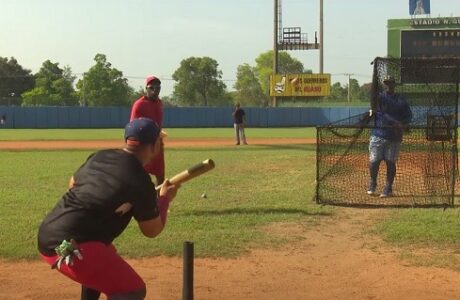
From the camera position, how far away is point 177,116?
52.5 meters

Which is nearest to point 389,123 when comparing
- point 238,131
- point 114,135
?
point 238,131

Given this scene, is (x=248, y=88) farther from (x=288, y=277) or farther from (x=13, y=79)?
(x=288, y=277)

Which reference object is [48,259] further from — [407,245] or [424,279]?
[407,245]

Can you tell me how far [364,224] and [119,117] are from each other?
46064 millimetres

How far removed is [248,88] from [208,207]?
3825 inches

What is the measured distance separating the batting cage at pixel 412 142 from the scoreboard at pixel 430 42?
22.6 meters

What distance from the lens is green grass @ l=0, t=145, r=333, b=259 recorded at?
22.8ft

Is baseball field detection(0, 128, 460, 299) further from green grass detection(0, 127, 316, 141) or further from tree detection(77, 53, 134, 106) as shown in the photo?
tree detection(77, 53, 134, 106)

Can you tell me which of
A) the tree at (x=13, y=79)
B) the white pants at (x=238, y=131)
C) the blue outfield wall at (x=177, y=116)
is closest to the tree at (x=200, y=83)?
the tree at (x=13, y=79)

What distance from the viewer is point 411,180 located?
37.3 feet

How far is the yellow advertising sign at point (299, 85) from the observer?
58.4 m

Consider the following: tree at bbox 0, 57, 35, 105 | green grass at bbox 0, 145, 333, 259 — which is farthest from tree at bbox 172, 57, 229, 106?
green grass at bbox 0, 145, 333, 259

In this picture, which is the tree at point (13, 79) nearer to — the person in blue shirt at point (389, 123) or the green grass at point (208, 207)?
the green grass at point (208, 207)

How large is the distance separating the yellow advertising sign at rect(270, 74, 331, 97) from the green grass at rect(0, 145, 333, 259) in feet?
139
